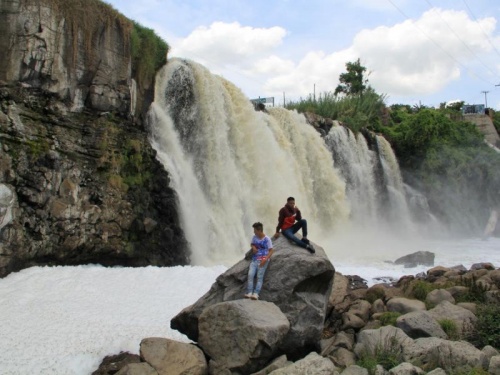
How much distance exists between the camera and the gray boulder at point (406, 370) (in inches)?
258

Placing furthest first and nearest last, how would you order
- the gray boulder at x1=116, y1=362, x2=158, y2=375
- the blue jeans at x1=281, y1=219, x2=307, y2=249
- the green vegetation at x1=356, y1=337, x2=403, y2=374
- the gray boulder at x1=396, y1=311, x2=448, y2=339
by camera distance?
the blue jeans at x1=281, y1=219, x2=307, y2=249 < the gray boulder at x1=396, y1=311, x2=448, y2=339 < the green vegetation at x1=356, y1=337, x2=403, y2=374 < the gray boulder at x1=116, y1=362, x2=158, y2=375

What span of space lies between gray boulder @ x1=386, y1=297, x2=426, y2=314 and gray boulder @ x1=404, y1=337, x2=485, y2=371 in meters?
2.34

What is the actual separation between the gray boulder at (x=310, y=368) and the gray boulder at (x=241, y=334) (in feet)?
1.59

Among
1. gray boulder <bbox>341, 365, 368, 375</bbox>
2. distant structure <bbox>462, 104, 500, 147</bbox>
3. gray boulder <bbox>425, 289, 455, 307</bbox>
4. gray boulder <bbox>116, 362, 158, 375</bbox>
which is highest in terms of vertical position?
distant structure <bbox>462, 104, 500, 147</bbox>

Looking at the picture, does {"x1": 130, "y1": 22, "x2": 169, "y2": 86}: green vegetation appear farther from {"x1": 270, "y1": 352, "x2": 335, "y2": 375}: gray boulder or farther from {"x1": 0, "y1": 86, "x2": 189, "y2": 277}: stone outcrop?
{"x1": 270, "y1": 352, "x2": 335, "y2": 375}: gray boulder

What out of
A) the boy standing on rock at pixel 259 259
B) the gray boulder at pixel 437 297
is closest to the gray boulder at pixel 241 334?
the boy standing on rock at pixel 259 259

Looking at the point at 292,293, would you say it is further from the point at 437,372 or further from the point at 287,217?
the point at 437,372

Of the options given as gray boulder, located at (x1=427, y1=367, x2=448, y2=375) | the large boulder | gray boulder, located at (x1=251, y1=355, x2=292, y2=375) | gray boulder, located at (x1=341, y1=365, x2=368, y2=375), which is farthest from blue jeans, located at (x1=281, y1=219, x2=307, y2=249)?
gray boulder, located at (x1=427, y1=367, x2=448, y2=375)

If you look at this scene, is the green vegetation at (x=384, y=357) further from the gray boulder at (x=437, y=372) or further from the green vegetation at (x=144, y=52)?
the green vegetation at (x=144, y=52)

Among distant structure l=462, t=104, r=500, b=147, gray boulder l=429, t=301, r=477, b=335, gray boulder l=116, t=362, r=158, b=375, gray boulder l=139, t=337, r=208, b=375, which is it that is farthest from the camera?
distant structure l=462, t=104, r=500, b=147

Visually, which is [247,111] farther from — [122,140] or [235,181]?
[122,140]

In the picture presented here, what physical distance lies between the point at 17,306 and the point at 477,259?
60.7ft

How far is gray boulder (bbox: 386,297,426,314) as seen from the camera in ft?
32.6

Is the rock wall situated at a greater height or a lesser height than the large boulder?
greater
